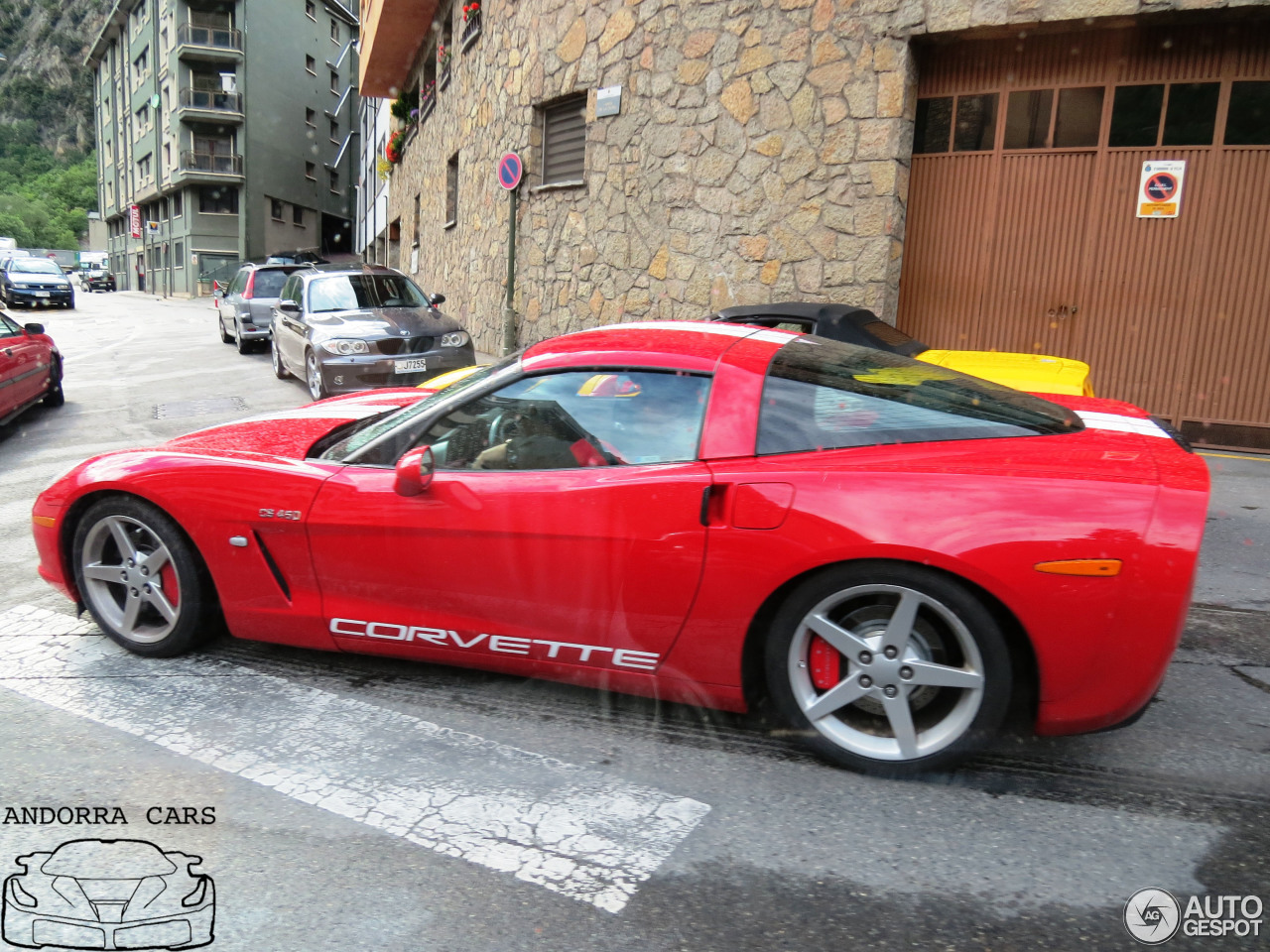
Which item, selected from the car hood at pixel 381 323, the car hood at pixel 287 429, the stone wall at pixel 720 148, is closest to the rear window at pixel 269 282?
the stone wall at pixel 720 148

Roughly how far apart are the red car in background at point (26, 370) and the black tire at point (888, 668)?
8524 millimetres

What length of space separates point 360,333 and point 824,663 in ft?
27.3

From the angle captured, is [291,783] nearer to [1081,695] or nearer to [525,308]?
[1081,695]

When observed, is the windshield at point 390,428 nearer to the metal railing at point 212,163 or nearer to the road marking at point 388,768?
the road marking at point 388,768

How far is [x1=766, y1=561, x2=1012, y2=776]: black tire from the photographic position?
261 cm

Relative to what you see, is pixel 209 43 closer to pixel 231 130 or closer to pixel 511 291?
pixel 231 130

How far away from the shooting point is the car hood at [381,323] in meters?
10.1

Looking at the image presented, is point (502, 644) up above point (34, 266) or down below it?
below

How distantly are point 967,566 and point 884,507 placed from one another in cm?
27

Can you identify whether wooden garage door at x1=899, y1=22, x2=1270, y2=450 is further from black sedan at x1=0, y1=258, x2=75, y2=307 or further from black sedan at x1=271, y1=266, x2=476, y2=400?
black sedan at x1=0, y1=258, x2=75, y2=307

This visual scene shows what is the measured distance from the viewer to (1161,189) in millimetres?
8633

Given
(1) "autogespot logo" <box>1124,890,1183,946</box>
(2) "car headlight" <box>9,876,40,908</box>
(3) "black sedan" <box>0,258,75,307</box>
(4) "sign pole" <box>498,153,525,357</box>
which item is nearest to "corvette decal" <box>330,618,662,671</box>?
(2) "car headlight" <box>9,876,40,908</box>

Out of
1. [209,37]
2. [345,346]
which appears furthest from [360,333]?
[209,37]

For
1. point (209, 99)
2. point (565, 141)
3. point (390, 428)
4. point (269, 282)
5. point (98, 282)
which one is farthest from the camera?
point (98, 282)
